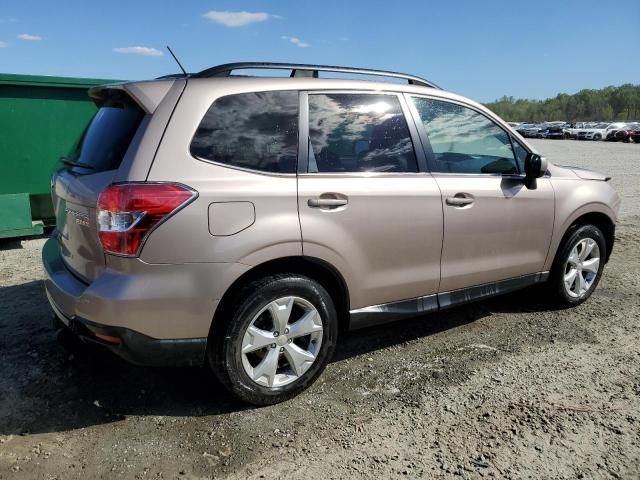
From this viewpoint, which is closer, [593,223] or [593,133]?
[593,223]

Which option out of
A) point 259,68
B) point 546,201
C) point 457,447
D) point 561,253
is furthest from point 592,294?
point 259,68

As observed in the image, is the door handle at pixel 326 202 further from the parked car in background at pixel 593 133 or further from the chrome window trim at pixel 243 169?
the parked car in background at pixel 593 133

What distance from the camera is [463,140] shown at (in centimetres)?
393

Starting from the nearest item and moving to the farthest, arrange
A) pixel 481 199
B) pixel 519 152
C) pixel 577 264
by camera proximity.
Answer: pixel 481 199, pixel 519 152, pixel 577 264

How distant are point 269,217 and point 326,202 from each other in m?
0.37

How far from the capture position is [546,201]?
4.15 m

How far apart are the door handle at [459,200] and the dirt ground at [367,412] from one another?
1.05 m

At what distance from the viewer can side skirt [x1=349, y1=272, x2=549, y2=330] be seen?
3359mm

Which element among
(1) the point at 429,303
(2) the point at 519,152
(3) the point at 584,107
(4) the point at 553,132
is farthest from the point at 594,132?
(3) the point at 584,107

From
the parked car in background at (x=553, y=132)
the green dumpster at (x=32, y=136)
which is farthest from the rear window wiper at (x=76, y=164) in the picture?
the parked car in background at (x=553, y=132)

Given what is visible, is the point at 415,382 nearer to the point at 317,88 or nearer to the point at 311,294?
the point at 311,294

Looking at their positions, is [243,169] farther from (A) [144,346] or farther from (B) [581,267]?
(B) [581,267]

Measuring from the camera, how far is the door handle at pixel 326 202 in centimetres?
297

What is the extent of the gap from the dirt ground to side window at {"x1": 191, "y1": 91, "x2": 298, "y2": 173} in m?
1.40
